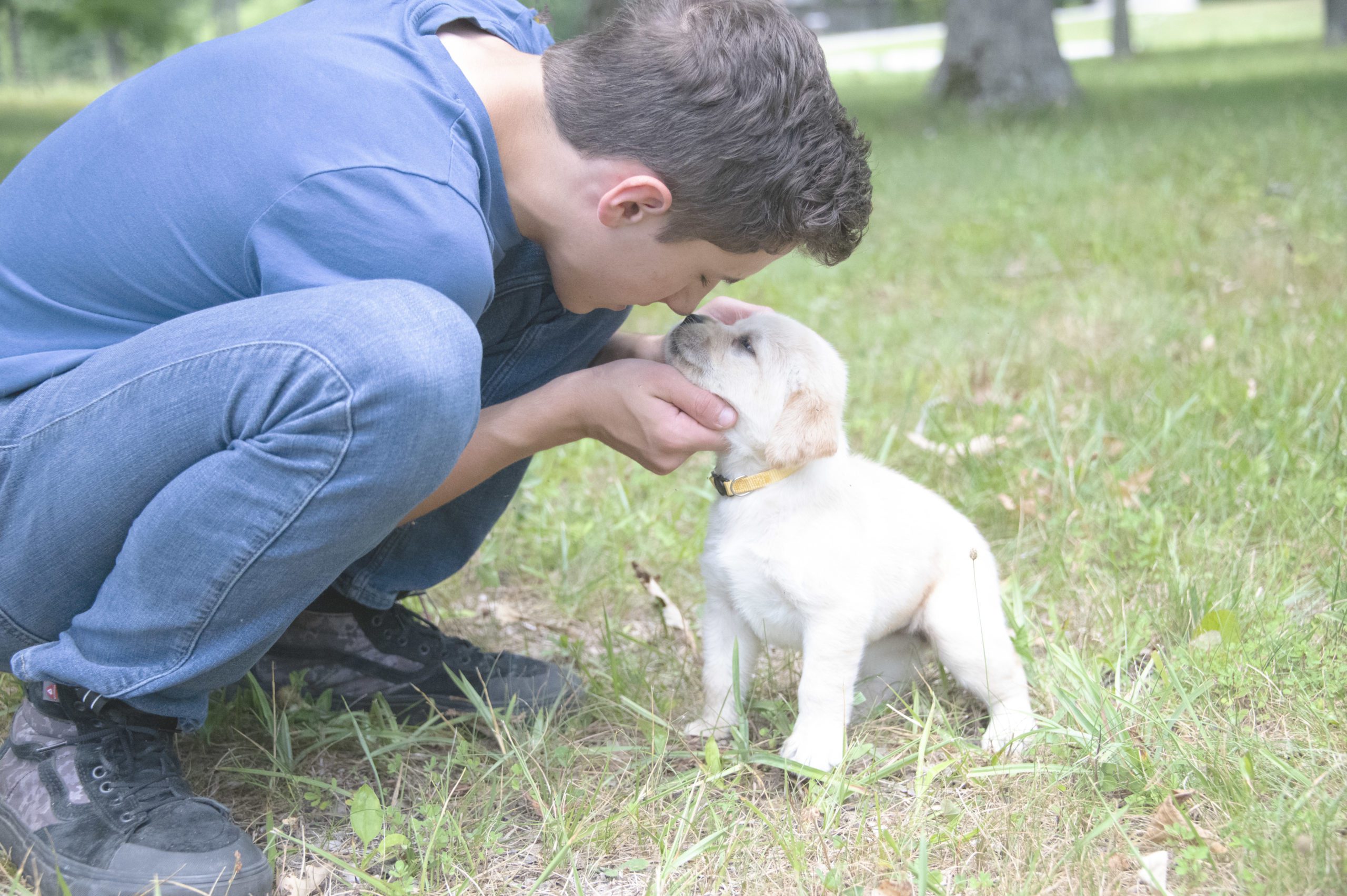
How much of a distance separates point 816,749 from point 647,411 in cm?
62

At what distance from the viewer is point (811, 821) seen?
5.52 feet

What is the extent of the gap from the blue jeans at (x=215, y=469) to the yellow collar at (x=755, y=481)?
0.59 metres

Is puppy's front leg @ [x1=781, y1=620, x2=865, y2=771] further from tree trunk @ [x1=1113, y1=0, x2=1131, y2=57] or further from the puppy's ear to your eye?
tree trunk @ [x1=1113, y1=0, x2=1131, y2=57]

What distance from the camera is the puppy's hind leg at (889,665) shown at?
216cm

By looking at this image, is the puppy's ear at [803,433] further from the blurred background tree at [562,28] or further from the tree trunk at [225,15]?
the tree trunk at [225,15]

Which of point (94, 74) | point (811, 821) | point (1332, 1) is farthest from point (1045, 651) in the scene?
point (94, 74)

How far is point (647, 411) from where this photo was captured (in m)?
1.81

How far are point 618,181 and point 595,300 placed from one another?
27 cm

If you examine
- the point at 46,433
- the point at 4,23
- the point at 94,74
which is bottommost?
the point at 94,74

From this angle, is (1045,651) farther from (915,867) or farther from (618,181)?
(618,181)

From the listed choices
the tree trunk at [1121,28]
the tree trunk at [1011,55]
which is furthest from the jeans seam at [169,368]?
the tree trunk at [1121,28]

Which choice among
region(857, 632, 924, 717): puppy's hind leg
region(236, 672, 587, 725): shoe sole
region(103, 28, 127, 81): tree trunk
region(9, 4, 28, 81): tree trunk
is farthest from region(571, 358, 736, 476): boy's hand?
region(103, 28, 127, 81): tree trunk

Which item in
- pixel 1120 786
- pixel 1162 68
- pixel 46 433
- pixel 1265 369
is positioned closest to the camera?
pixel 46 433

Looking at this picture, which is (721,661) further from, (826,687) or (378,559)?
(378,559)
